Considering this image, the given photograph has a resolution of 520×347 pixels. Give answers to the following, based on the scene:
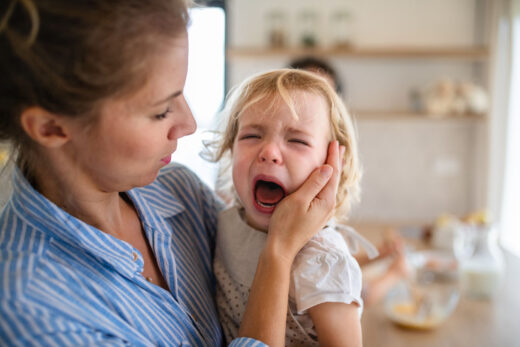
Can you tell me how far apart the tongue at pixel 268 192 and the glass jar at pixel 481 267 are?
1457 mm

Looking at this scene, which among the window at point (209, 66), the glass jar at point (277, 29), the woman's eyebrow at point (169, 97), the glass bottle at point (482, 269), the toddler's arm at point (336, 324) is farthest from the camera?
the glass jar at point (277, 29)

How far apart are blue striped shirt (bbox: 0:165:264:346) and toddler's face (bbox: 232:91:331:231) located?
18cm

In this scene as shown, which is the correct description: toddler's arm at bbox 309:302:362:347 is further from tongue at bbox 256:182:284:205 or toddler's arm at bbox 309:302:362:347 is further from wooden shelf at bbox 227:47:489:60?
wooden shelf at bbox 227:47:489:60

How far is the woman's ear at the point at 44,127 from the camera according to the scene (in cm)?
65

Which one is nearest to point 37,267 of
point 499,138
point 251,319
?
point 251,319

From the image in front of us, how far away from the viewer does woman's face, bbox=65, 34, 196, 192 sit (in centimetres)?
68

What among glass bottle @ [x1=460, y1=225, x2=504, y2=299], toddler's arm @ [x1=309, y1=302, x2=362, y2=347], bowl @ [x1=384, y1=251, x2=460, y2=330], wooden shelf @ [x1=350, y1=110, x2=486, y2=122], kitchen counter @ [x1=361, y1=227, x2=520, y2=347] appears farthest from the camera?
wooden shelf @ [x1=350, y1=110, x2=486, y2=122]

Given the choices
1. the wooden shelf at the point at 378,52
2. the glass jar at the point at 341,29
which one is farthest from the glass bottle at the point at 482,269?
the glass jar at the point at 341,29

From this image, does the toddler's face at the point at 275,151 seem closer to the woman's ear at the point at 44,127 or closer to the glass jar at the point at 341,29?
the woman's ear at the point at 44,127

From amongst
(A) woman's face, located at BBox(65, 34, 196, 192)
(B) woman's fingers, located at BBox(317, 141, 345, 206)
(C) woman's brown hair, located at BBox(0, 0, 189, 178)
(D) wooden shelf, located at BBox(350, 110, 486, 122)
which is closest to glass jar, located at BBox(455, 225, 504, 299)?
(B) woman's fingers, located at BBox(317, 141, 345, 206)

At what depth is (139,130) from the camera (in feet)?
2.29

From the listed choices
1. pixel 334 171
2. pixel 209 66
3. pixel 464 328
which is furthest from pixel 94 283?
pixel 209 66

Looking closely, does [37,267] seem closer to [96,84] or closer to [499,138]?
[96,84]

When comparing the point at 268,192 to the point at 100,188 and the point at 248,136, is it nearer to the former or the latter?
→ the point at 248,136
